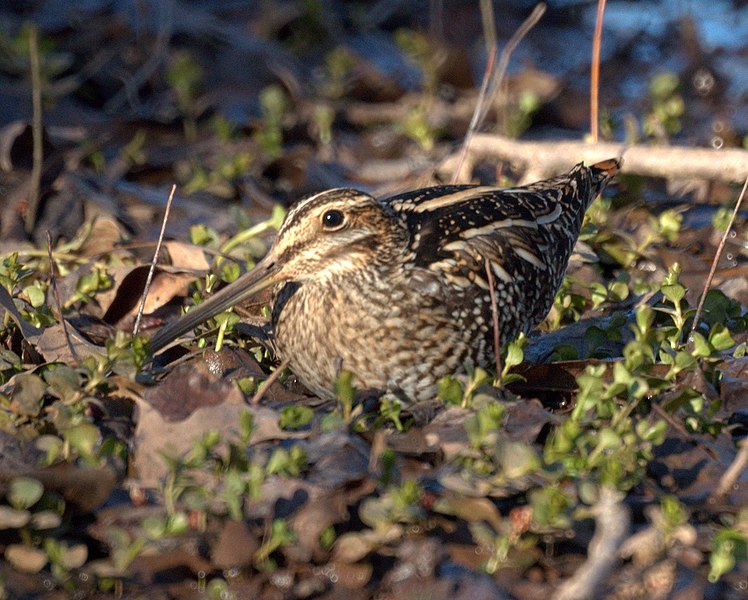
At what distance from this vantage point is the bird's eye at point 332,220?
4.23 m

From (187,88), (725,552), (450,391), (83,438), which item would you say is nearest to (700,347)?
(450,391)

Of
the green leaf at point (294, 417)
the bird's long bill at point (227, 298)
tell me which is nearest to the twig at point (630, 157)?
the bird's long bill at point (227, 298)

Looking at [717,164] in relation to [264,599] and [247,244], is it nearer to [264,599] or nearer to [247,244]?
[247,244]

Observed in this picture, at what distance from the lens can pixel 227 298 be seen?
168 inches

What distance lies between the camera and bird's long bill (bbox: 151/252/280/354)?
4254 millimetres

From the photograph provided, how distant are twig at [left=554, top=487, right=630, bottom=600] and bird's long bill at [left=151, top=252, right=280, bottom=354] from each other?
A: 1533mm

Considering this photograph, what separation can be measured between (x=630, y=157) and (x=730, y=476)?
2.91m

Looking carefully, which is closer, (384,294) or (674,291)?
(384,294)

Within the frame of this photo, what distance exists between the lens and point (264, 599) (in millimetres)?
3248

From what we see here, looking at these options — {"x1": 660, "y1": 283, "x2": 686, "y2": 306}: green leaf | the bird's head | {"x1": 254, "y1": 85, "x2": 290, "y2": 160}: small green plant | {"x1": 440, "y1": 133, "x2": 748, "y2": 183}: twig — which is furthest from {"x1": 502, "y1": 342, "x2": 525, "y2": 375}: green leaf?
{"x1": 254, "y1": 85, "x2": 290, "y2": 160}: small green plant

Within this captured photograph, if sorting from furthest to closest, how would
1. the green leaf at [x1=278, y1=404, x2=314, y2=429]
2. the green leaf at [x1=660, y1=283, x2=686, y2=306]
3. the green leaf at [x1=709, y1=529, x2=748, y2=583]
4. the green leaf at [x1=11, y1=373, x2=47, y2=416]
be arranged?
1. the green leaf at [x1=660, y1=283, x2=686, y2=306]
2. the green leaf at [x1=11, y1=373, x2=47, y2=416]
3. the green leaf at [x1=278, y1=404, x2=314, y2=429]
4. the green leaf at [x1=709, y1=529, x2=748, y2=583]

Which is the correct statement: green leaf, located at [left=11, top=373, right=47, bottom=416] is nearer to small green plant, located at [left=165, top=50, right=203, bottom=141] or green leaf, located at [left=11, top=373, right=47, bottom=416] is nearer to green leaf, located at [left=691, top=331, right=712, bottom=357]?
green leaf, located at [left=691, top=331, right=712, bottom=357]

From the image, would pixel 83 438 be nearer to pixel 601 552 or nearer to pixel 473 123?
pixel 601 552

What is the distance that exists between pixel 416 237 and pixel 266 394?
0.78m
